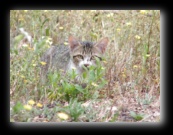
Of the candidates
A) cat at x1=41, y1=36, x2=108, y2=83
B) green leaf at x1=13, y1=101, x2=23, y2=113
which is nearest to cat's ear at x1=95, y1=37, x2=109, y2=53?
cat at x1=41, y1=36, x2=108, y2=83

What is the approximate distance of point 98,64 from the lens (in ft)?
16.8

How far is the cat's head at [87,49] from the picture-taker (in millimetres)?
5441

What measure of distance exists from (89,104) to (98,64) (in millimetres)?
531

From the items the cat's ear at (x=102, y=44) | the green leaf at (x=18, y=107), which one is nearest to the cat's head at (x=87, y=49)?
the cat's ear at (x=102, y=44)

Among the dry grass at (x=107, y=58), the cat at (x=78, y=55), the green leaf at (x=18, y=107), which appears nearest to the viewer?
the green leaf at (x=18, y=107)

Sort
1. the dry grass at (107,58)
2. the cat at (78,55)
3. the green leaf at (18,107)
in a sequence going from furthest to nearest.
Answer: the cat at (78,55)
the dry grass at (107,58)
the green leaf at (18,107)

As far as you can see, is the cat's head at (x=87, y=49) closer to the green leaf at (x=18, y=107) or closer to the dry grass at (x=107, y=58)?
the dry grass at (x=107, y=58)

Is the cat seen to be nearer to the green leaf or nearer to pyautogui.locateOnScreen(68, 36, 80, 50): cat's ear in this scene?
pyautogui.locateOnScreen(68, 36, 80, 50): cat's ear

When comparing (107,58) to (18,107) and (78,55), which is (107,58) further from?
(18,107)

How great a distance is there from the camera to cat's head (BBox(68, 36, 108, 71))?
17.9ft

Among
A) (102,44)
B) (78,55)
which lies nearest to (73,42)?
(78,55)

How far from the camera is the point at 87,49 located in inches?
215

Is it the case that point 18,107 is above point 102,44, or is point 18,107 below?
below
